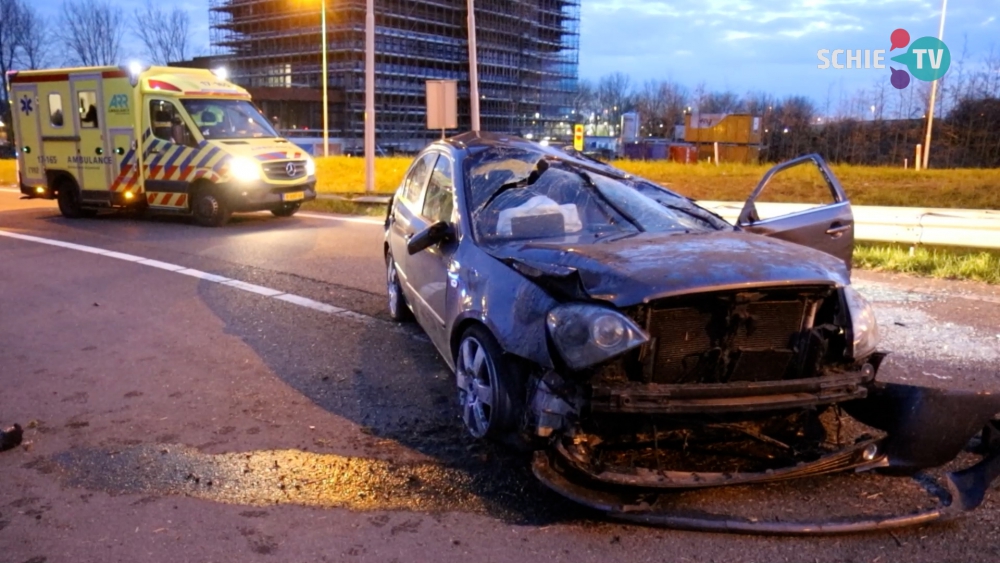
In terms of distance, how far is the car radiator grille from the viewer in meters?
3.57

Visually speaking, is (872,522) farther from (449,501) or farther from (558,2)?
(558,2)

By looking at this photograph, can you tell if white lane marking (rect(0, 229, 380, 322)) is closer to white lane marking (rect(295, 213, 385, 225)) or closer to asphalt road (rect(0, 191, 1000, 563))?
asphalt road (rect(0, 191, 1000, 563))

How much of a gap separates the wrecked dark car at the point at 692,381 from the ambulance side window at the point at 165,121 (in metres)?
10.9

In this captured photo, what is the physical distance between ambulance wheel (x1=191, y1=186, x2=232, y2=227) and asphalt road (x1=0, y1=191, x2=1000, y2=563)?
4.88 m

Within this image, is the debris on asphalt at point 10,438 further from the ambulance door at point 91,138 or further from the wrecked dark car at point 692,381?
the ambulance door at point 91,138

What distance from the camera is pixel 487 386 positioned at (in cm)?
409

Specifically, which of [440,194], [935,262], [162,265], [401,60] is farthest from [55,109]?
[401,60]

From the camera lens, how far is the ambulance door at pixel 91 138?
47.0ft

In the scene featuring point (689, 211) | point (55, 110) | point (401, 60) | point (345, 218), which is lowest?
point (345, 218)

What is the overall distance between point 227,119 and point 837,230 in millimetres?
11453

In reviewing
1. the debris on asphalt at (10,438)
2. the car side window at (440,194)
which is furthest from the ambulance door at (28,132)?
the debris on asphalt at (10,438)

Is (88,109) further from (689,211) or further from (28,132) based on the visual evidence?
(689,211)

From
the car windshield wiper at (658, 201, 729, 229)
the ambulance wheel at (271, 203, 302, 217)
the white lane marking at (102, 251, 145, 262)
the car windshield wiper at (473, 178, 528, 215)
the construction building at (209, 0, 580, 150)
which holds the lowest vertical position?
the white lane marking at (102, 251, 145, 262)

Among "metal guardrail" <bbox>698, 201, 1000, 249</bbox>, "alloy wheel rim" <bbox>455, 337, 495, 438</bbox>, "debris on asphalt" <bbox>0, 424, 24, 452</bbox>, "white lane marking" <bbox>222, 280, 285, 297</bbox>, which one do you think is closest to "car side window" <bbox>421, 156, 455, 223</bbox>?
"alloy wheel rim" <bbox>455, 337, 495, 438</bbox>
